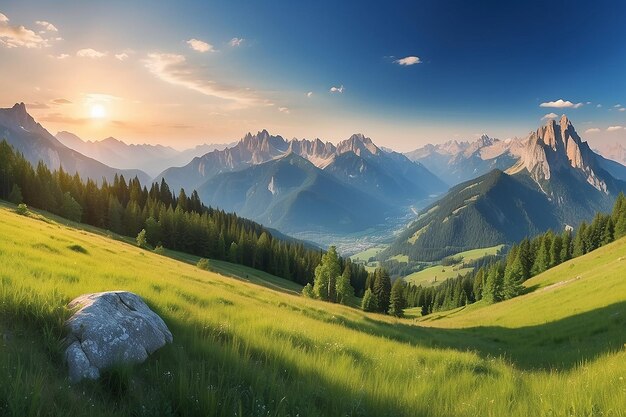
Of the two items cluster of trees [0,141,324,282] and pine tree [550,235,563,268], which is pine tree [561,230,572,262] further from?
cluster of trees [0,141,324,282]

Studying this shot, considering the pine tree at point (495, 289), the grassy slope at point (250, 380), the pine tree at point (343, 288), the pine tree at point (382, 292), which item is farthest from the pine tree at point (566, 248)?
the grassy slope at point (250, 380)

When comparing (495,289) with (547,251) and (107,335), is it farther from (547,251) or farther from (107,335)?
(107,335)

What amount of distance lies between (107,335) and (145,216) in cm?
10796

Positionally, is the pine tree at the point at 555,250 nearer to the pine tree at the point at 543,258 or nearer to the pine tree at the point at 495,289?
the pine tree at the point at 543,258

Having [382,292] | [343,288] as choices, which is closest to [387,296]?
[382,292]

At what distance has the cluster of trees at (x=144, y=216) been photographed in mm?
84750

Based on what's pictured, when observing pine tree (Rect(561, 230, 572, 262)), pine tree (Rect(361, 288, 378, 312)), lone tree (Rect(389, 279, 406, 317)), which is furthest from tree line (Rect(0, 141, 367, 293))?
pine tree (Rect(561, 230, 572, 262))

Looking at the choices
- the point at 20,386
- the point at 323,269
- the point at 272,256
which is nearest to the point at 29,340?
the point at 20,386

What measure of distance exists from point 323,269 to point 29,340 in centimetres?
7258

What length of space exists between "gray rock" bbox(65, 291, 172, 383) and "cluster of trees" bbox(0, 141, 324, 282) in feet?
221

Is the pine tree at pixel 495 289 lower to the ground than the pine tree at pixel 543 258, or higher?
lower

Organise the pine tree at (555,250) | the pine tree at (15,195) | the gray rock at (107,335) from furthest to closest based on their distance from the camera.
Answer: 1. the pine tree at (555,250)
2. the pine tree at (15,195)
3. the gray rock at (107,335)

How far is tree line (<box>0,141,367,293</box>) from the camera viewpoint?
8475cm

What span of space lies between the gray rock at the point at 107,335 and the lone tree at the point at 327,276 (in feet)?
221
